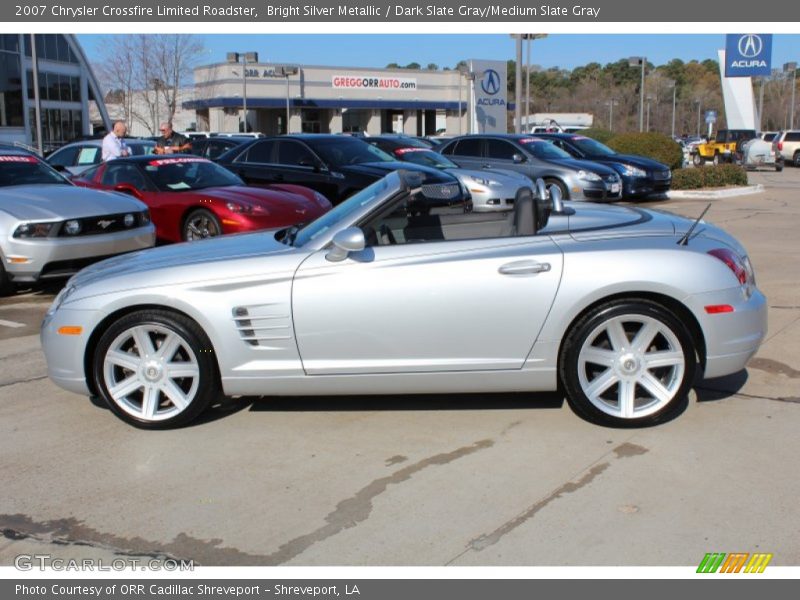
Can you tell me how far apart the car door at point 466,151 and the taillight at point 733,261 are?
40.8 ft

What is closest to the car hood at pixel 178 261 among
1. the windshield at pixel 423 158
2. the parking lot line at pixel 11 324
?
the parking lot line at pixel 11 324

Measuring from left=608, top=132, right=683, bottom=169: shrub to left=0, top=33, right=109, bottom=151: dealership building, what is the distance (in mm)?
22353

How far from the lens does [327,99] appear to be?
187 ft

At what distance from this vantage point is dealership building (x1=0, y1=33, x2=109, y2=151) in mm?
35031

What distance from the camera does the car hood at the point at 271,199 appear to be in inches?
399

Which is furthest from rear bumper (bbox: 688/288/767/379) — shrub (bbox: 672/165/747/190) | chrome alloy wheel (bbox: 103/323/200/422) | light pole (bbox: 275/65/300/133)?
light pole (bbox: 275/65/300/133)

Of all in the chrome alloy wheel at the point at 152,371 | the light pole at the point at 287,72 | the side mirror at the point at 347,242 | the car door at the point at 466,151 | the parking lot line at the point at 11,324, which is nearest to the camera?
the side mirror at the point at 347,242

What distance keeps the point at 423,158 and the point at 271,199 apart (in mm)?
4938

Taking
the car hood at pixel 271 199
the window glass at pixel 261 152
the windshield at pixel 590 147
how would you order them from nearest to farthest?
the car hood at pixel 271 199, the window glass at pixel 261 152, the windshield at pixel 590 147

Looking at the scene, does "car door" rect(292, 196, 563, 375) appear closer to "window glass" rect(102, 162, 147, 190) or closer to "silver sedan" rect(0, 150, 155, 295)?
"silver sedan" rect(0, 150, 155, 295)

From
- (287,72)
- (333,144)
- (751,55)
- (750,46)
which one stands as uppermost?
(287,72)

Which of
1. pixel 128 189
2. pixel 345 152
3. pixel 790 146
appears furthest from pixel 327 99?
pixel 128 189

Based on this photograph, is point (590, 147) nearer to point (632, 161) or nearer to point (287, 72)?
point (632, 161)

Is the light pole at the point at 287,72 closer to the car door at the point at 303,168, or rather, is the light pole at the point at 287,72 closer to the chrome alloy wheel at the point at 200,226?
the car door at the point at 303,168
